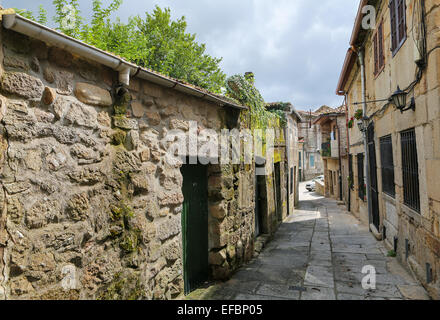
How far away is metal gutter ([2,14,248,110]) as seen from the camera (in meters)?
1.68

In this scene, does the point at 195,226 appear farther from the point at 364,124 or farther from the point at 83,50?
the point at 364,124

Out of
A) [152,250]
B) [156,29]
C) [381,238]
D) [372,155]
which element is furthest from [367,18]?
[156,29]

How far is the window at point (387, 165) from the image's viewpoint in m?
5.77

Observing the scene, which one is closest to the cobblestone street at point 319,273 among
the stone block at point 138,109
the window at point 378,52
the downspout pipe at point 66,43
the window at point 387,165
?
the window at point 387,165

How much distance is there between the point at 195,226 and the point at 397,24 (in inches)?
186

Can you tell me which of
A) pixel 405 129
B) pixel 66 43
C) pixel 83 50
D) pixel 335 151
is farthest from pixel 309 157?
pixel 66 43

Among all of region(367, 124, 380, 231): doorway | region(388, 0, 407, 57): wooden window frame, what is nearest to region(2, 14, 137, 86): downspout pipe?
region(388, 0, 407, 57): wooden window frame

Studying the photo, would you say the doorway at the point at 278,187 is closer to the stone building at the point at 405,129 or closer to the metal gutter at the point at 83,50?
→ the stone building at the point at 405,129

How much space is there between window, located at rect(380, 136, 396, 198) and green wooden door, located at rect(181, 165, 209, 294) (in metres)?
3.87

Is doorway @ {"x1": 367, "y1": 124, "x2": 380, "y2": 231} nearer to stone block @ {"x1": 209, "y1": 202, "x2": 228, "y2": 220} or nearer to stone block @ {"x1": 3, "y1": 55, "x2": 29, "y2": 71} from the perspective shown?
stone block @ {"x1": 209, "y1": 202, "x2": 228, "y2": 220}

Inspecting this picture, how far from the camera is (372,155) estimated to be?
773 centimetres

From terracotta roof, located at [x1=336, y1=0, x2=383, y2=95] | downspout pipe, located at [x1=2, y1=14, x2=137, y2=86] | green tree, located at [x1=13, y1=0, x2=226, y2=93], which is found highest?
green tree, located at [x1=13, y1=0, x2=226, y2=93]

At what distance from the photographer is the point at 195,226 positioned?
13.8 feet

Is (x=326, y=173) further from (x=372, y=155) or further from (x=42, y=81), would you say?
(x=42, y=81)
